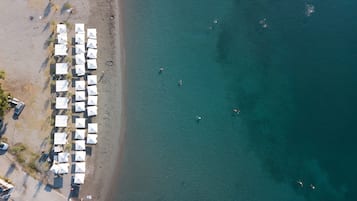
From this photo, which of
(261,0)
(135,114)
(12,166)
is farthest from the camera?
(261,0)

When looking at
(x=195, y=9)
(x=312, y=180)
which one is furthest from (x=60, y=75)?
(x=312, y=180)

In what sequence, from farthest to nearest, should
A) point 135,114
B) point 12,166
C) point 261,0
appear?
1. point 261,0
2. point 135,114
3. point 12,166

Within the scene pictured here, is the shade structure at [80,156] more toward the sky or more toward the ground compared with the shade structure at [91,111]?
more toward the ground

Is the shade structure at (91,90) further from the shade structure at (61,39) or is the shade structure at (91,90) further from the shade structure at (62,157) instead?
the shade structure at (62,157)

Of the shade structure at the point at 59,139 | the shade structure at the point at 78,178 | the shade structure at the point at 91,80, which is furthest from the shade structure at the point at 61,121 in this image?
the shade structure at the point at 78,178

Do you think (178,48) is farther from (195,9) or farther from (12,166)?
(12,166)

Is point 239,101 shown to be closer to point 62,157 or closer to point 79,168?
point 79,168

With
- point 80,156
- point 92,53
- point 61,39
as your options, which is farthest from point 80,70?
point 80,156

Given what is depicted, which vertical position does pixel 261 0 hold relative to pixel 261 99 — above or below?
above

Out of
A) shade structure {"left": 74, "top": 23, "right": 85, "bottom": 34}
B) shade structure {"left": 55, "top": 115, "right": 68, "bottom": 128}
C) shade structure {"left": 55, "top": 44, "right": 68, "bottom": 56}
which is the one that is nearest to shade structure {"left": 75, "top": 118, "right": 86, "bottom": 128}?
shade structure {"left": 55, "top": 115, "right": 68, "bottom": 128}

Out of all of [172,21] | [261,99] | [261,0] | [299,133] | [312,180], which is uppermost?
[261,0]
